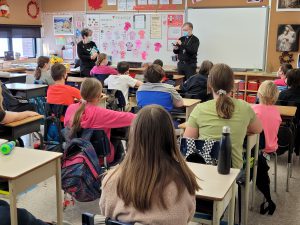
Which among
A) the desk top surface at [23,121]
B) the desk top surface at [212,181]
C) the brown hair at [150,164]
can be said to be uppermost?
the brown hair at [150,164]

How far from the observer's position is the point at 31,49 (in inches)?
404

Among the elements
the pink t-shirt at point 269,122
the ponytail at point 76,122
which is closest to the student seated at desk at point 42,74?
the ponytail at point 76,122

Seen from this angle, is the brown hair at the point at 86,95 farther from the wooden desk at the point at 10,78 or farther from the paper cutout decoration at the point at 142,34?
the paper cutout decoration at the point at 142,34

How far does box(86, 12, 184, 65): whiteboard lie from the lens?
28.9 feet

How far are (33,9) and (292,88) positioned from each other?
744 cm

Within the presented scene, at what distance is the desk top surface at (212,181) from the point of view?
6.32 feet

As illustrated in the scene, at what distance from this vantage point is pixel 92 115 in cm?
320

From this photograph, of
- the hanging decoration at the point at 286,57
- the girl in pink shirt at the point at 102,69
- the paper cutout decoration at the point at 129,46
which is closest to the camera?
the girl in pink shirt at the point at 102,69

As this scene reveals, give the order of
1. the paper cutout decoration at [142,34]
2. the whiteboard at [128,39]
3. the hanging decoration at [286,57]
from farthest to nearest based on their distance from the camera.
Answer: the paper cutout decoration at [142,34], the whiteboard at [128,39], the hanging decoration at [286,57]

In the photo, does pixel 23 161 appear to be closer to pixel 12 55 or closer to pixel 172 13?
pixel 172 13

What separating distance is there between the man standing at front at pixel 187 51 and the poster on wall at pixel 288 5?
5.63 ft

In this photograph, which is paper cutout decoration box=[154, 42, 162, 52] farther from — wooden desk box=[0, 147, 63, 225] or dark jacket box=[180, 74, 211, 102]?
wooden desk box=[0, 147, 63, 225]

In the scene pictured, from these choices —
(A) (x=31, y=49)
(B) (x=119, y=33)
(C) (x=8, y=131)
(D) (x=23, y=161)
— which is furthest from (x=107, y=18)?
(D) (x=23, y=161)

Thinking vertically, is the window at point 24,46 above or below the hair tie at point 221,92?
above
